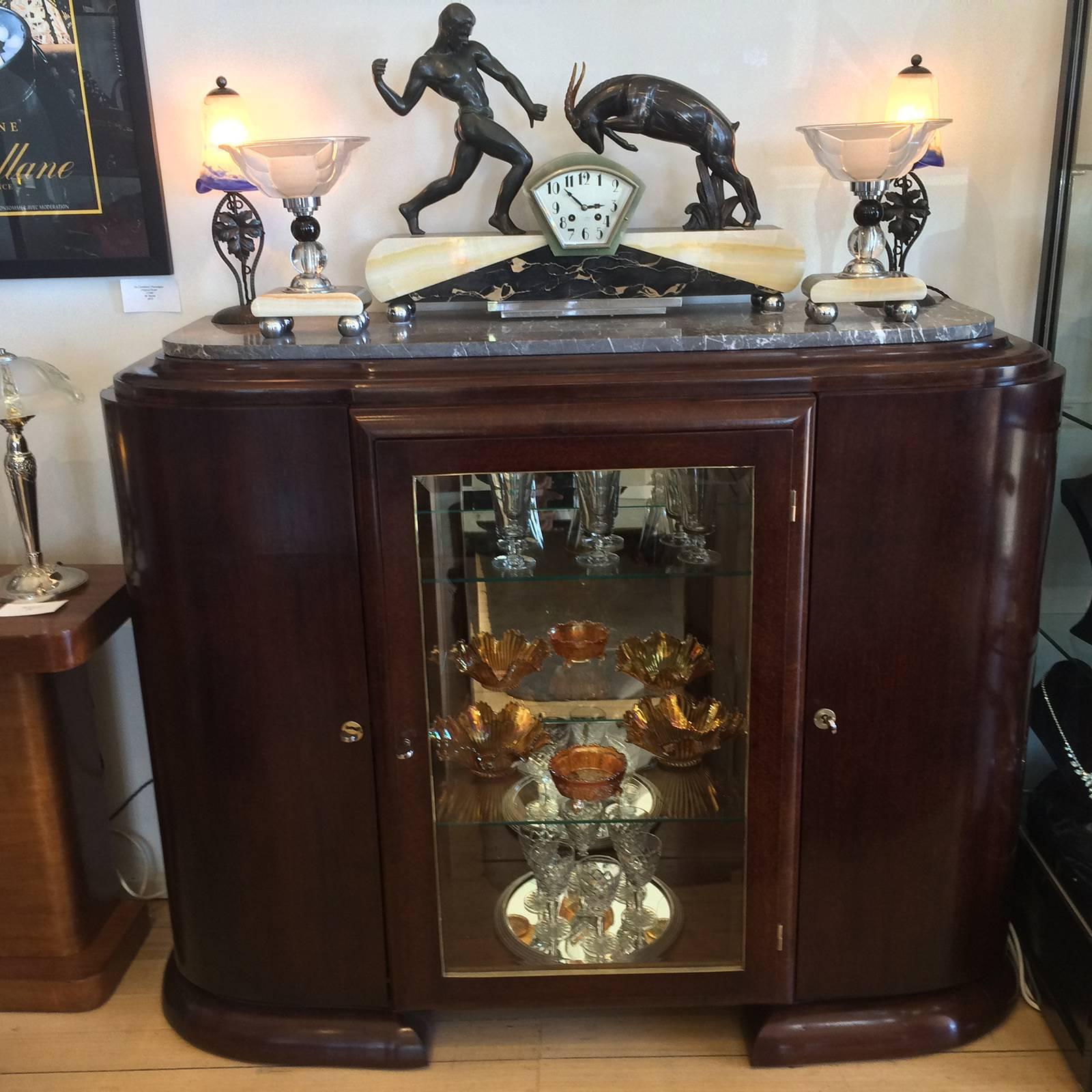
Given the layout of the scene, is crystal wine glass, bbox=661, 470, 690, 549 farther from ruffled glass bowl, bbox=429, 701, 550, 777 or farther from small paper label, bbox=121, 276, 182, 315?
small paper label, bbox=121, 276, 182, 315

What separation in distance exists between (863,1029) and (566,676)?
0.71 metres

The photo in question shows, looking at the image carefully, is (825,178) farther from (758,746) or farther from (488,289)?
(758,746)

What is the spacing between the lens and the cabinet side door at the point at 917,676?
4.50ft

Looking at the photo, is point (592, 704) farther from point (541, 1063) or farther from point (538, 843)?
point (541, 1063)

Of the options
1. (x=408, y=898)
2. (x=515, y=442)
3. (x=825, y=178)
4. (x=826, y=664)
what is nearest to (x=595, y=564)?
(x=515, y=442)

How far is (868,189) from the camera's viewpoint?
148 cm

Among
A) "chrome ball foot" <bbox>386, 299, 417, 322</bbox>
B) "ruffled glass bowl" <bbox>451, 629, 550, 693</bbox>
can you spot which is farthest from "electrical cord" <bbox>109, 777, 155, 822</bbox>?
"chrome ball foot" <bbox>386, 299, 417, 322</bbox>

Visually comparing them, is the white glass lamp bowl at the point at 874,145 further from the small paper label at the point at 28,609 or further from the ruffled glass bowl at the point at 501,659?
the small paper label at the point at 28,609

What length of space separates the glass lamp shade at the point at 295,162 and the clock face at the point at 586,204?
0.28 m

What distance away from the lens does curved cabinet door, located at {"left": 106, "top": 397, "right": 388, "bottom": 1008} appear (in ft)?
4.53

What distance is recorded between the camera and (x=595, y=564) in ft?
4.93

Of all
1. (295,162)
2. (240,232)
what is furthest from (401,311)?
(240,232)

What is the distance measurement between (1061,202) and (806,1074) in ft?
4.73

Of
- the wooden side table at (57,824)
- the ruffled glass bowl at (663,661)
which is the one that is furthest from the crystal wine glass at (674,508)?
the wooden side table at (57,824)
